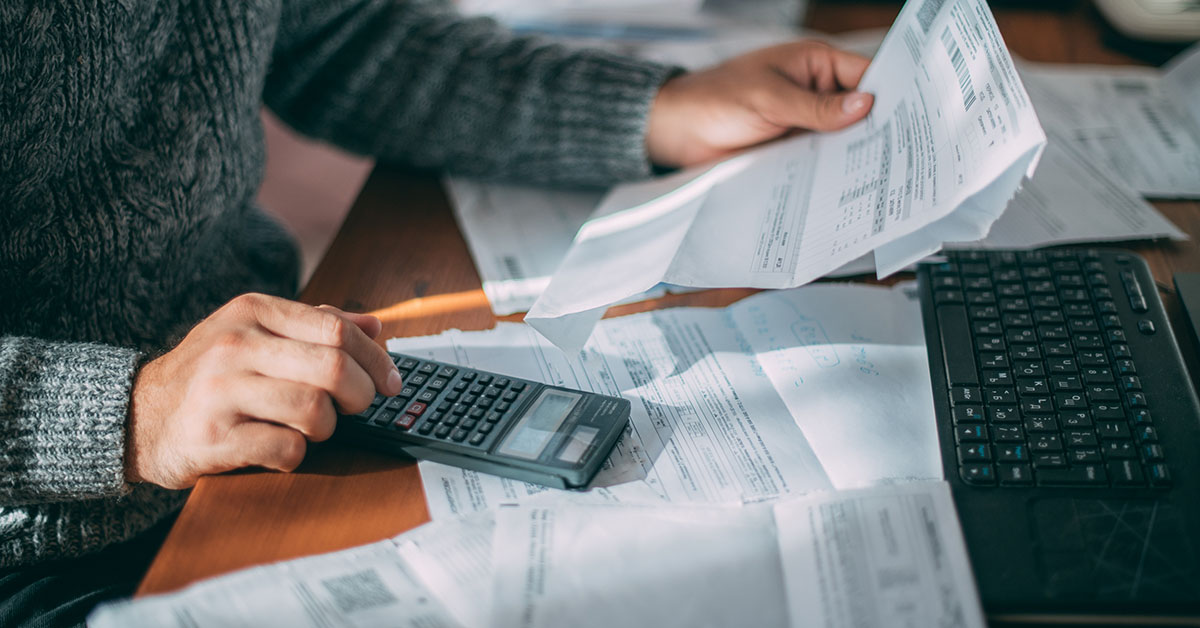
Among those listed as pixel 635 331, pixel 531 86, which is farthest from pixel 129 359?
pixel 531 86

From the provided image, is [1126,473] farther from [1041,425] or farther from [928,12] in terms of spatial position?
[928,12]

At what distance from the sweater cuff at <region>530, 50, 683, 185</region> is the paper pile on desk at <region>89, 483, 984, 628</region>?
0.41 metres

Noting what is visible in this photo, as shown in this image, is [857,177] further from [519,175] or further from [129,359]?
[129,359]

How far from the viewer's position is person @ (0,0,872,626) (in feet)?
1.55

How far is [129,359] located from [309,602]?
20cm

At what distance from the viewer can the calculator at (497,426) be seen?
1.53ft

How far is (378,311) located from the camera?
62 centimetres

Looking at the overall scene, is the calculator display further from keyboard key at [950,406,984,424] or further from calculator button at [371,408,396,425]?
keyboard key at [950,406,984,424]

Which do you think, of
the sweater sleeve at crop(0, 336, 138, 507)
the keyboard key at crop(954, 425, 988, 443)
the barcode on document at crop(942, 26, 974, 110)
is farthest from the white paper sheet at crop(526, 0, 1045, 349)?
the sweater sleeve at crop(0, 336, 138, 507)

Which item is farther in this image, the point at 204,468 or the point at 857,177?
the point at 857,177

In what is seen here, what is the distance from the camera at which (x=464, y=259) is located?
2.25 ft

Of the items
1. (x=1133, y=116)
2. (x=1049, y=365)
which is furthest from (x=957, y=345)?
(x=1133, y=116)

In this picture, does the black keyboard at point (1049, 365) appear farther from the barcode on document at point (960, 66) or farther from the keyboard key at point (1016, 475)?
the barcode on document at point (960, 66)

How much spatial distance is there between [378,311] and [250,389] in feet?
0.56
